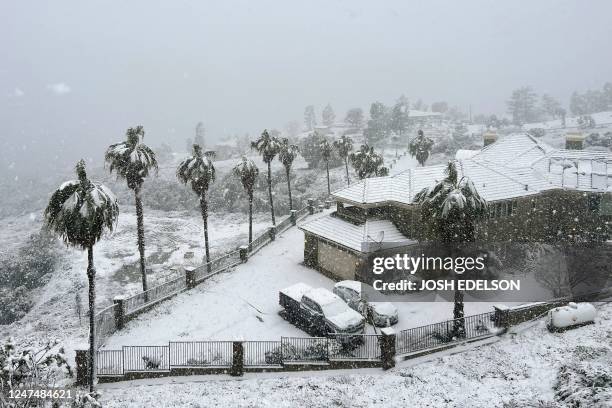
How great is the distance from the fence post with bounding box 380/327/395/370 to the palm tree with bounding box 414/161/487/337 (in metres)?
3.94

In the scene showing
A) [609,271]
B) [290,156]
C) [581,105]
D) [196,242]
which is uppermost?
[581,105]

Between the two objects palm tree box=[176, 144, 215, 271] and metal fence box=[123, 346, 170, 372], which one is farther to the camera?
palm tree box=[176, 144, 215, 271]

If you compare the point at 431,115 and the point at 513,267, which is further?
the point at 431,115

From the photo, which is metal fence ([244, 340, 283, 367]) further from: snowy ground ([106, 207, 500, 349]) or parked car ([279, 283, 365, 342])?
parked car ([279, 283, 365, 342])

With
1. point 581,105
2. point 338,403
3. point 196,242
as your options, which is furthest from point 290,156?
point 581,105

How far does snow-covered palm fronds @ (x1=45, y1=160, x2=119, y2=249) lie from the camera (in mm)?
16203

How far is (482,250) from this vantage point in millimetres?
29312

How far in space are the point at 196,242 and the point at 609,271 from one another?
4009cm

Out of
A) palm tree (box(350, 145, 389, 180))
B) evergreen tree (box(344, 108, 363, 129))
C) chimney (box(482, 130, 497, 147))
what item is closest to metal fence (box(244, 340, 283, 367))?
palm tree (box(350, 145, 389, 180))

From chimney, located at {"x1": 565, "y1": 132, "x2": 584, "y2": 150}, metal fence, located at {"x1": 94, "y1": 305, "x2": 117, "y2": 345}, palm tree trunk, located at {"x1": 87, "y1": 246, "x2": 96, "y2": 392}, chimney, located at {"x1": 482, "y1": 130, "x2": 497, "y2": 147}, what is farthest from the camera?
chimney, located at {"x1": 482, "y1": 130, "x2": 497, "y2": 147}

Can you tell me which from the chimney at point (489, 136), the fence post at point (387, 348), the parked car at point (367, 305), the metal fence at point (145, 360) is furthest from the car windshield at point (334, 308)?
the chimney at point (489, 136)

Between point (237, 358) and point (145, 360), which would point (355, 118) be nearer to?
point (237, 358)

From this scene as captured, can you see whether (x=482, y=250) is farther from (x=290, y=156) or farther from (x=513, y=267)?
(x=290, y=156)

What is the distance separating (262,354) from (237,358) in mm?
1472
